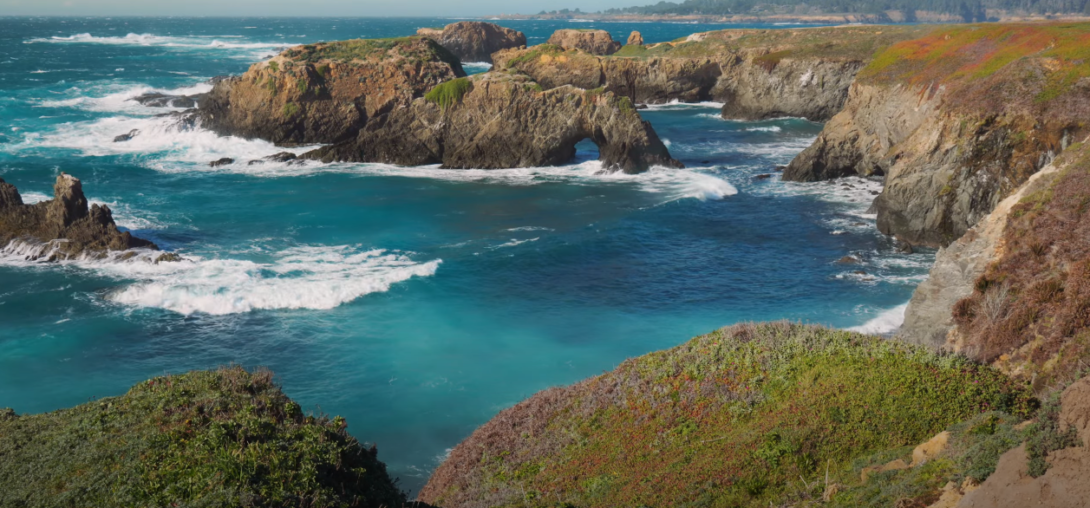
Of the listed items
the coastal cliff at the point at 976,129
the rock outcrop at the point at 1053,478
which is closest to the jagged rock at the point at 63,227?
the rock outcrop at the point at 1053,478

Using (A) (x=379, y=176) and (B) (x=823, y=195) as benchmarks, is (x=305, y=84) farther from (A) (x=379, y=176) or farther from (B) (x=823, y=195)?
(B) (x=823, y=195)

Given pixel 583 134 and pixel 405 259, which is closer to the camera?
pixel 405 259

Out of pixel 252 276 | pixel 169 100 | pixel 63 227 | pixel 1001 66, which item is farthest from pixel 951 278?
pixel 169 100

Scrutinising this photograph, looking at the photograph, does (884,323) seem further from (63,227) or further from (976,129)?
(63,227)

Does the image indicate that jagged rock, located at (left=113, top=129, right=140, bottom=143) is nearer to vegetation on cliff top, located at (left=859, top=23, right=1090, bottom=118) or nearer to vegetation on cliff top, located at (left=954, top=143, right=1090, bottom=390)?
vegetation on cliff top, located at (left=859, top=23, right=1090, bottom=118)

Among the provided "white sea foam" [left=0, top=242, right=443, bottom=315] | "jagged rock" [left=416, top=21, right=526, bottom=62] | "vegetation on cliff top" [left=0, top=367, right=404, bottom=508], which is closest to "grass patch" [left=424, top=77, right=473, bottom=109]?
"white sea foam" [left=0, top=242, right=443, bottom=315]

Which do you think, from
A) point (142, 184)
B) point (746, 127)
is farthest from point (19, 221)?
point (746, 127)
